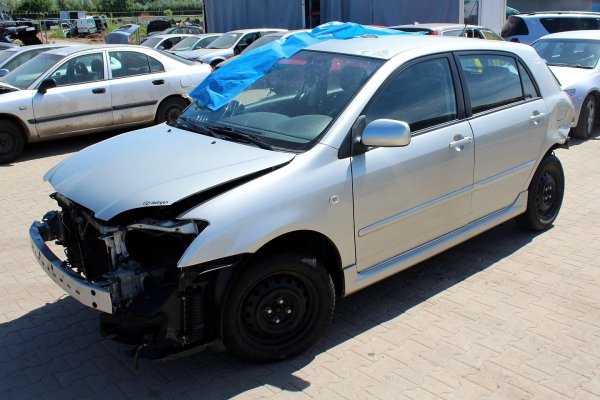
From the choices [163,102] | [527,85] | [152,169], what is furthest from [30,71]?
[527,85]

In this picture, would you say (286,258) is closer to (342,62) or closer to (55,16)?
(342,62)

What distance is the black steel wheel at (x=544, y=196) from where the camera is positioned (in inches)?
205

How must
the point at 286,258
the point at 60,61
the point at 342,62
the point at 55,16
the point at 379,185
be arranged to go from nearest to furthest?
the point at 286,258
the point at 379,185
the point at 342,62
the point at 60,61
the point at 55,16

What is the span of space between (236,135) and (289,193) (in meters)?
0.72

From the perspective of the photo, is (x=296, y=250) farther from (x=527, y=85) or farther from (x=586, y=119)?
(x=586, y=119)

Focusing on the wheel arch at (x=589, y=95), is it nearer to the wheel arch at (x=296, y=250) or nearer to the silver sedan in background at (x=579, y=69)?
the silver sedan in background at (x=579, y=69)

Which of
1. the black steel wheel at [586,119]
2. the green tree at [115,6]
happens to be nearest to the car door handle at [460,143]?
the black steel wheel at [586,119]

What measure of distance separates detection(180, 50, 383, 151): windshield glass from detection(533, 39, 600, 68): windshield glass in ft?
22.8

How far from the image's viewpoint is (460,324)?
156 inches

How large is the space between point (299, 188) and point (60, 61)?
7.02 metres

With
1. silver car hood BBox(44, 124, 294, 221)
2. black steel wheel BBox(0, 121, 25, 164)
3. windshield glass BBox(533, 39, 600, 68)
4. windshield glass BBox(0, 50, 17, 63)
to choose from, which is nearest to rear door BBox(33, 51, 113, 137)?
black steel wheel BBox(0, 121, 25, 164)

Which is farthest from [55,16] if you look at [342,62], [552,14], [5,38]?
[342,62]

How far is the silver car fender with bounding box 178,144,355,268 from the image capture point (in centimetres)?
308

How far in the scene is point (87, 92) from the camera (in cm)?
912
